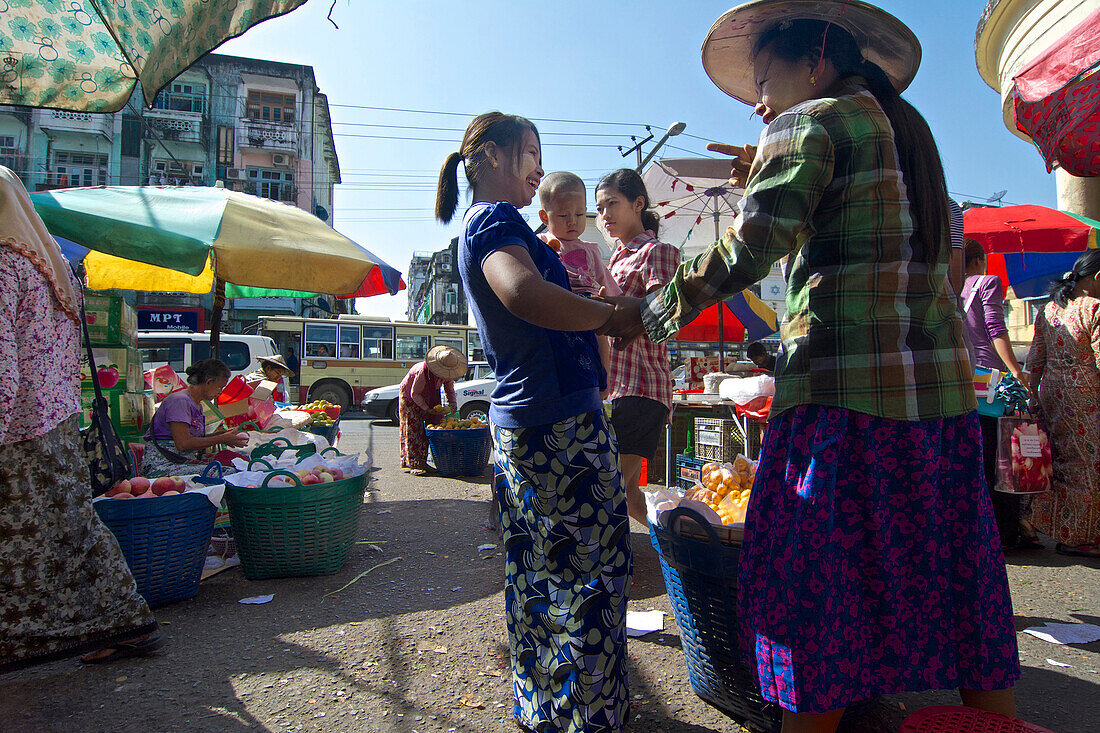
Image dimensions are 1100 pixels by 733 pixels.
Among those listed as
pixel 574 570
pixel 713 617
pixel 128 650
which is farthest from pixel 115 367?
pixel 713 617

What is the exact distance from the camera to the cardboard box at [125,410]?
4.18m

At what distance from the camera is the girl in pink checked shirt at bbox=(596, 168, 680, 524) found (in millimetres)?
3125

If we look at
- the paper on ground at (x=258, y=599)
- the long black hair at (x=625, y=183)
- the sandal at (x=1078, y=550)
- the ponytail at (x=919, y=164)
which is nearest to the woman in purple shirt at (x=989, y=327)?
the sandal at (x=1078, y=550)

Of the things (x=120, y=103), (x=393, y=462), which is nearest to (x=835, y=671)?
(x=120, y=103)

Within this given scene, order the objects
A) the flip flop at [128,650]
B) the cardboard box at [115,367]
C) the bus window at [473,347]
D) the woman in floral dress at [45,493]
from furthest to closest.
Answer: the bus window at [473,347] < the cardboard box at [115,367] < the flip flop at [128,650] < the woman in floral dress at [45,493]

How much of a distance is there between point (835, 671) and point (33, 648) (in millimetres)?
2810

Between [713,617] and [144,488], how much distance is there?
292cm

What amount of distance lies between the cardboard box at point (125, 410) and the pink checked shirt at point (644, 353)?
3.29m

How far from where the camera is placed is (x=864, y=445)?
1.39 metres

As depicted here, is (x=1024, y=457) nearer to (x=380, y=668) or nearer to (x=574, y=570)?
(x=574, y=570)

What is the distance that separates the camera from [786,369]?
4.94ft

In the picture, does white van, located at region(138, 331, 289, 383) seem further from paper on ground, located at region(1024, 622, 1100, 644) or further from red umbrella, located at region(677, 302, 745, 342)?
paper on ground, located at region(1024, 622, 1100, 644)

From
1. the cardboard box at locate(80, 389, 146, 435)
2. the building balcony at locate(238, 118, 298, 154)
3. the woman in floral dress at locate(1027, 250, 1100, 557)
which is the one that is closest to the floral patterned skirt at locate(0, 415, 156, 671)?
the cardboard box at locate(80, 389, 146, 435)

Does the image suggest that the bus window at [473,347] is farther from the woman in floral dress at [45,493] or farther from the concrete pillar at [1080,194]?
the woman in floral dress at [45,493]
